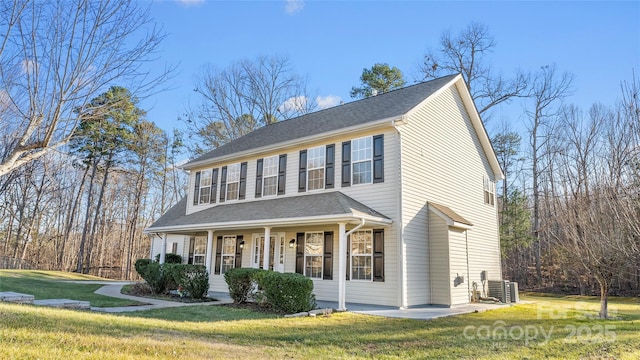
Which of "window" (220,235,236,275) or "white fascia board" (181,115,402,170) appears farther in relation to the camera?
Result: "window" (220,235,236,275)

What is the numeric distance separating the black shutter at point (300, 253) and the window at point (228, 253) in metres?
3.33

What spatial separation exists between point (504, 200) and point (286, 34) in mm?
18001

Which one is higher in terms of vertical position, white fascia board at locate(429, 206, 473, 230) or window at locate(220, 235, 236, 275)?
white fascia board at locate(429, 206, 473, 230)

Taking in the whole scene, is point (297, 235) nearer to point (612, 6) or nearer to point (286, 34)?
point (286, 34)

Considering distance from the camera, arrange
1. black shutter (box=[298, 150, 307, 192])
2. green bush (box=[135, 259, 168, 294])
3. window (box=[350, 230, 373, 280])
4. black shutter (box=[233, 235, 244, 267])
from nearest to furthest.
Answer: window (box=[350, 230, 373, 280]) < green bush (box=[135, 259, 168, 294]) < black shutter (box=[298, 150, 307, 192]) < black shutter (box=[233, 235, 244, 267])

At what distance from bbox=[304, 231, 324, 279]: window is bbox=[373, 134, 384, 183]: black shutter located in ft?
8.53

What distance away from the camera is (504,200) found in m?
24.9

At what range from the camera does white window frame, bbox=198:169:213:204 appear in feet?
55.6

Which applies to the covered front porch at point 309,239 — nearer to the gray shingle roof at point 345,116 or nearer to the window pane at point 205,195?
the window pane at point 205,195

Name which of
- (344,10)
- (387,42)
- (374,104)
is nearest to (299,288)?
(374,104)

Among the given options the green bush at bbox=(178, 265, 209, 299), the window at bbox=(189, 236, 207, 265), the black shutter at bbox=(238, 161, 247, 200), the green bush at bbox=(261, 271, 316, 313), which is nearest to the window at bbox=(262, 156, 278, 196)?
the black shutter at bbox=(238, 161, 247, 200)

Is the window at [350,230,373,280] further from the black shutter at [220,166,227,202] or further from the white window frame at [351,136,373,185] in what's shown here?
the black shutter at [220,166,227,202]

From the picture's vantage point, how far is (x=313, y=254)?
41.1ft

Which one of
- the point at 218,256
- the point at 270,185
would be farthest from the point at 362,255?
the point at 218,256
